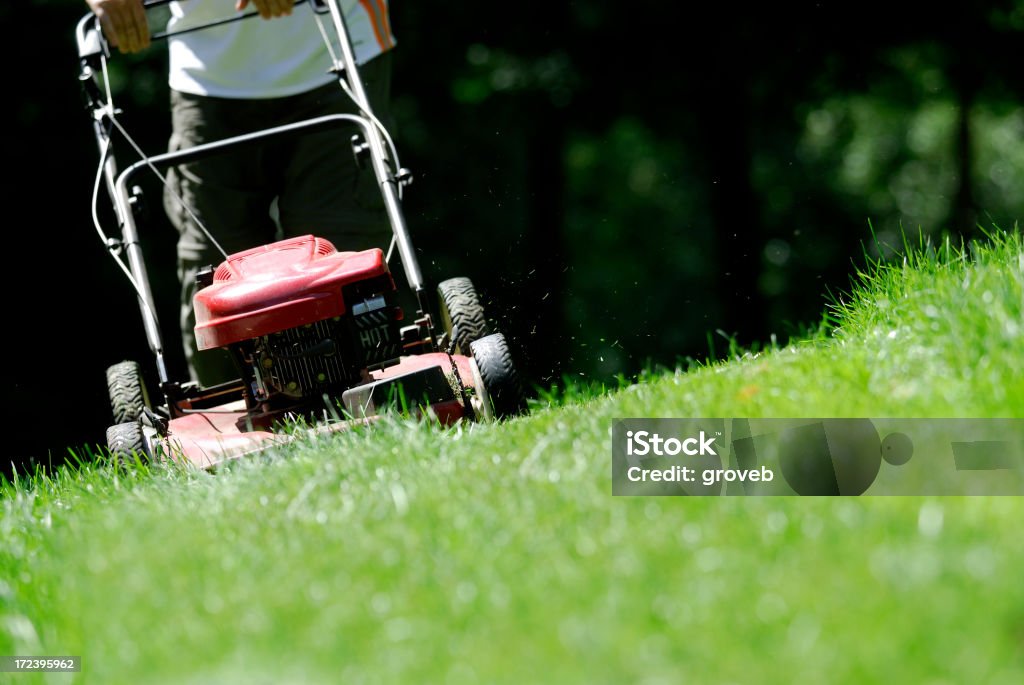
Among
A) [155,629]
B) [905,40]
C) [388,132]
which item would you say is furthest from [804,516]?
[905,40]

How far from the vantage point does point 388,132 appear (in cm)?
440

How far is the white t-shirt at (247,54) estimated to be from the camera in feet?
14.3

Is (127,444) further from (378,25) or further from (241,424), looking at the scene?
(378,25)

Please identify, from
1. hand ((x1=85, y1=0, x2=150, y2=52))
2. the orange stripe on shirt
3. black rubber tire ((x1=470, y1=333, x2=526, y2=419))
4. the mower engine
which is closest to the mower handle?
hand ((x1=85, y1=0, x2=150, y2=52))

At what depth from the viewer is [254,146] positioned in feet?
14.2

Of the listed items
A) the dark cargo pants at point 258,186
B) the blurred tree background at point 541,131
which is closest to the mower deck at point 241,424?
the dark cargo pants at point 258,186

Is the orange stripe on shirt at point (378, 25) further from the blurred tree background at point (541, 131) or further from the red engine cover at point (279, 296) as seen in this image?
the blurred tree background at point (541, 131)

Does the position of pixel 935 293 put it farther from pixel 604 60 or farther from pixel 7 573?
pixel 604 60

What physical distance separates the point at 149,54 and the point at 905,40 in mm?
6124

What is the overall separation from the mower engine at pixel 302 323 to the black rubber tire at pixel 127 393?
426mm

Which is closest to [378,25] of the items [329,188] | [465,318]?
[329,188]

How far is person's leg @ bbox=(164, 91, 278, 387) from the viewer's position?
14.5 ft

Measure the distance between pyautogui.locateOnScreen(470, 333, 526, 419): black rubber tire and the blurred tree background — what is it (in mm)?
3842

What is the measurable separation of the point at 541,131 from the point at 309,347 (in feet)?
34.5
